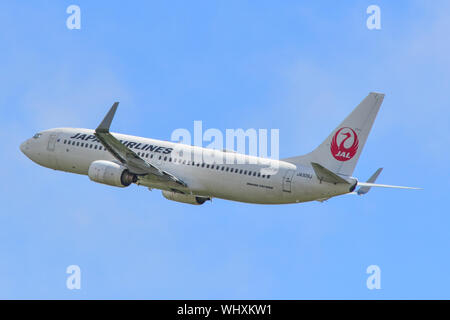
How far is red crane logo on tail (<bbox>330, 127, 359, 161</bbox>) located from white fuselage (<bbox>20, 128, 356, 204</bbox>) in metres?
1.91

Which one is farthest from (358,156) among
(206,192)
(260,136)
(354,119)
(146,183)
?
(146,183)

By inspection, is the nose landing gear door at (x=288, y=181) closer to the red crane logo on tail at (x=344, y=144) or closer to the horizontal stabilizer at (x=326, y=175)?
the horizontal stabilizer at (x=326, y=175)

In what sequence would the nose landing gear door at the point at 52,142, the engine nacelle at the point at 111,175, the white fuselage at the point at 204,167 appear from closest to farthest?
the white fuselage at the point at 204,167
the engine nacelle at the point at 111,175
the nose landing gear door at the point at 52,142

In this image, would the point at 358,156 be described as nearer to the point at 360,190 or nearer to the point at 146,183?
the point at 360,190

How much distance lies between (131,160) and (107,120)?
4.88 metres

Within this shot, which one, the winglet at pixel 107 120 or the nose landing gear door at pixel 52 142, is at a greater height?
the nose landing gear door at pixel 52 142

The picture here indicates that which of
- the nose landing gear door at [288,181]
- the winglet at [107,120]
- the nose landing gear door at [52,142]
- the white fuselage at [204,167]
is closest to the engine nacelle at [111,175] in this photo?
the white fuselage at [204,167]

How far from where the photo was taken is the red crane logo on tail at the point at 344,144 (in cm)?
5653

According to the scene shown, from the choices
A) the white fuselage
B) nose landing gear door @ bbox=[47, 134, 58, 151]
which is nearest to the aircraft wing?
the white fuselage

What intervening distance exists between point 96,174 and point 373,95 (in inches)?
737

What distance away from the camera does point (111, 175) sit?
200ft

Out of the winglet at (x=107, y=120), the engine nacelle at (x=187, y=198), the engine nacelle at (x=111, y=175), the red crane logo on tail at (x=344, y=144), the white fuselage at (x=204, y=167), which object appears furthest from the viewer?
the engine nacelle at (x=187, y=198)

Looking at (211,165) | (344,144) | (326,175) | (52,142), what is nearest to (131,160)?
(211,165)

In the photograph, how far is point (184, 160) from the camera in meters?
62.2
